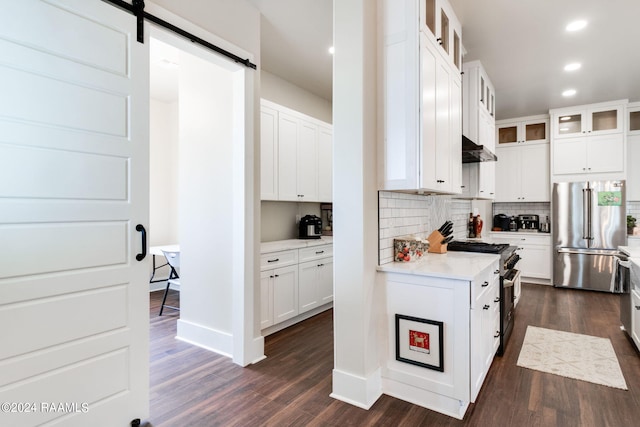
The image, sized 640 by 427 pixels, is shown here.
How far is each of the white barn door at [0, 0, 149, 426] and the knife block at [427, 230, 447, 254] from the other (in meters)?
2.36

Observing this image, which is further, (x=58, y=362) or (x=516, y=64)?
(x=516, y=64)

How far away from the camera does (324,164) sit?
4.62 metres

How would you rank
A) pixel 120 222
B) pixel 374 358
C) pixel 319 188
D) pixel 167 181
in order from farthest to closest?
pixel 167 181 < pixel 319 188 < pixel 374 358 < pixel 120 222

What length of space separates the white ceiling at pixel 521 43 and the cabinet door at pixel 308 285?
237cm

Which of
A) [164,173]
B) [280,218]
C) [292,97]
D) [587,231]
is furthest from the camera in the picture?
[164,173]

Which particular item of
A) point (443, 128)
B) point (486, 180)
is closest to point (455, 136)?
point (443, 128)

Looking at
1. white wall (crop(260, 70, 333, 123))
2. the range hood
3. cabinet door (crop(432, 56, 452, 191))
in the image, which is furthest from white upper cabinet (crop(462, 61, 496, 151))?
white wall (crop(260, 70, 333, 123))

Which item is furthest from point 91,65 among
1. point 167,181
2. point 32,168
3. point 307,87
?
point 167,181

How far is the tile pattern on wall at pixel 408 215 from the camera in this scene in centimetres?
251

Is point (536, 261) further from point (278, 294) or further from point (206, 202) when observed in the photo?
point (206, 202)

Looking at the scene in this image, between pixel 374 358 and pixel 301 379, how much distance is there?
635mm

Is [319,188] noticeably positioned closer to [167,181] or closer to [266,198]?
[266,198]

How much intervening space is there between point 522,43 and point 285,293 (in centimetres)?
356

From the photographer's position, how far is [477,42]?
11.6 feet
